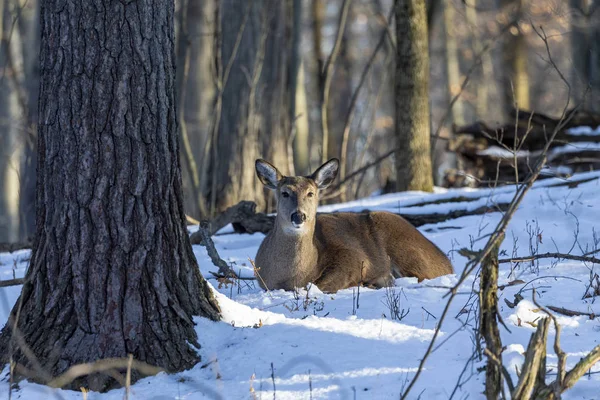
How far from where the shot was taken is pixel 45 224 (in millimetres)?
4859

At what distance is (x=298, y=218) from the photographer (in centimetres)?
720

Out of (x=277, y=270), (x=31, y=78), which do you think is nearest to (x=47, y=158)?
(x=277, y=270)

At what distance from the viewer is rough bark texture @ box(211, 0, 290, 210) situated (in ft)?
42.2

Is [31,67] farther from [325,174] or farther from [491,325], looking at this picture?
[491,325]

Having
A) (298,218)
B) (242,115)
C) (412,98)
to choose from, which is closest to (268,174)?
(298,218)

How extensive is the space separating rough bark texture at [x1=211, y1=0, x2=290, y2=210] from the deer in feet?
14.9

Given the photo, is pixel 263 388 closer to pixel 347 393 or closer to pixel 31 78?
pixel 347 393

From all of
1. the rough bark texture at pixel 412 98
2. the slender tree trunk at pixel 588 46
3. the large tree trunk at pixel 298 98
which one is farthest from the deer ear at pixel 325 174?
the slender tree trunk at pixel 588 46

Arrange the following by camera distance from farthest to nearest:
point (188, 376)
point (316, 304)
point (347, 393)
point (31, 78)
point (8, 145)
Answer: point (8, 145)
point (31, 78)
point (316, 304)
point (188, 376)
point (347, 393)

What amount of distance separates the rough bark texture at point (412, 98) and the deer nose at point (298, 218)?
4.12m

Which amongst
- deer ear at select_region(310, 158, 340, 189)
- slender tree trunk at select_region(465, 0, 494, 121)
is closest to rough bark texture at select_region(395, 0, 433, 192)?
deer ear at select_region(310, 158, 340, 189)

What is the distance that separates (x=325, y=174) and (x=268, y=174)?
1.72 ft

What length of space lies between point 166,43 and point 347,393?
228 cm

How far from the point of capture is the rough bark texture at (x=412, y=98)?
10805mm
